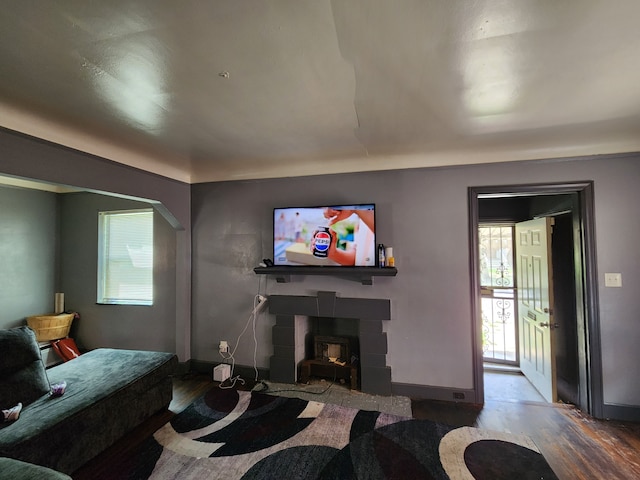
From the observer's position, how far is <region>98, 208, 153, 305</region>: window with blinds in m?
3.57

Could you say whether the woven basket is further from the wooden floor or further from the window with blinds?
the wooden floor

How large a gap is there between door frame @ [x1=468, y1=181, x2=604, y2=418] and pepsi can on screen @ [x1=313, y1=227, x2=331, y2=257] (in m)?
1.38

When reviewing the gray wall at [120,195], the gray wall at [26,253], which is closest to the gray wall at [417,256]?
the gray wall at [120,195]

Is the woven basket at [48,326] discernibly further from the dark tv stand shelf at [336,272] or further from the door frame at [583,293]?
the door frame at [583,293]

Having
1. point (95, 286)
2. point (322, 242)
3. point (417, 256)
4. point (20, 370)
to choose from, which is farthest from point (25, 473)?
point (95, 286)

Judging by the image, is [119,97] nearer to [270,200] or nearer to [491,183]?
[270,200]

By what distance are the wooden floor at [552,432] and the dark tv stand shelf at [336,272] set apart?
4.08 feet

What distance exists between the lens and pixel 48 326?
351 centimetres

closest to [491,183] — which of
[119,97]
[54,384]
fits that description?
[119,97]

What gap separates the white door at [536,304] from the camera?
2910 millimetres

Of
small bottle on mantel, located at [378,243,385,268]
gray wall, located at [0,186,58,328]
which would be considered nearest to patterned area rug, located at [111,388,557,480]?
small bottle on mantel, located at [378,243,385,268]

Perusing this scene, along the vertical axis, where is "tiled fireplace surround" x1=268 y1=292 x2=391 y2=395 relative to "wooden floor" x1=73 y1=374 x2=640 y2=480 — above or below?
above

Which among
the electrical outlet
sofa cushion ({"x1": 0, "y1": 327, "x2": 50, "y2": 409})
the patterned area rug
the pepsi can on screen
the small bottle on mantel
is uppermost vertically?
the pepsi can on screen

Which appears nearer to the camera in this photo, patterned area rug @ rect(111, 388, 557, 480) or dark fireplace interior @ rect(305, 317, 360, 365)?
patterned area rug @ rect(111, 388, 557, 480)
